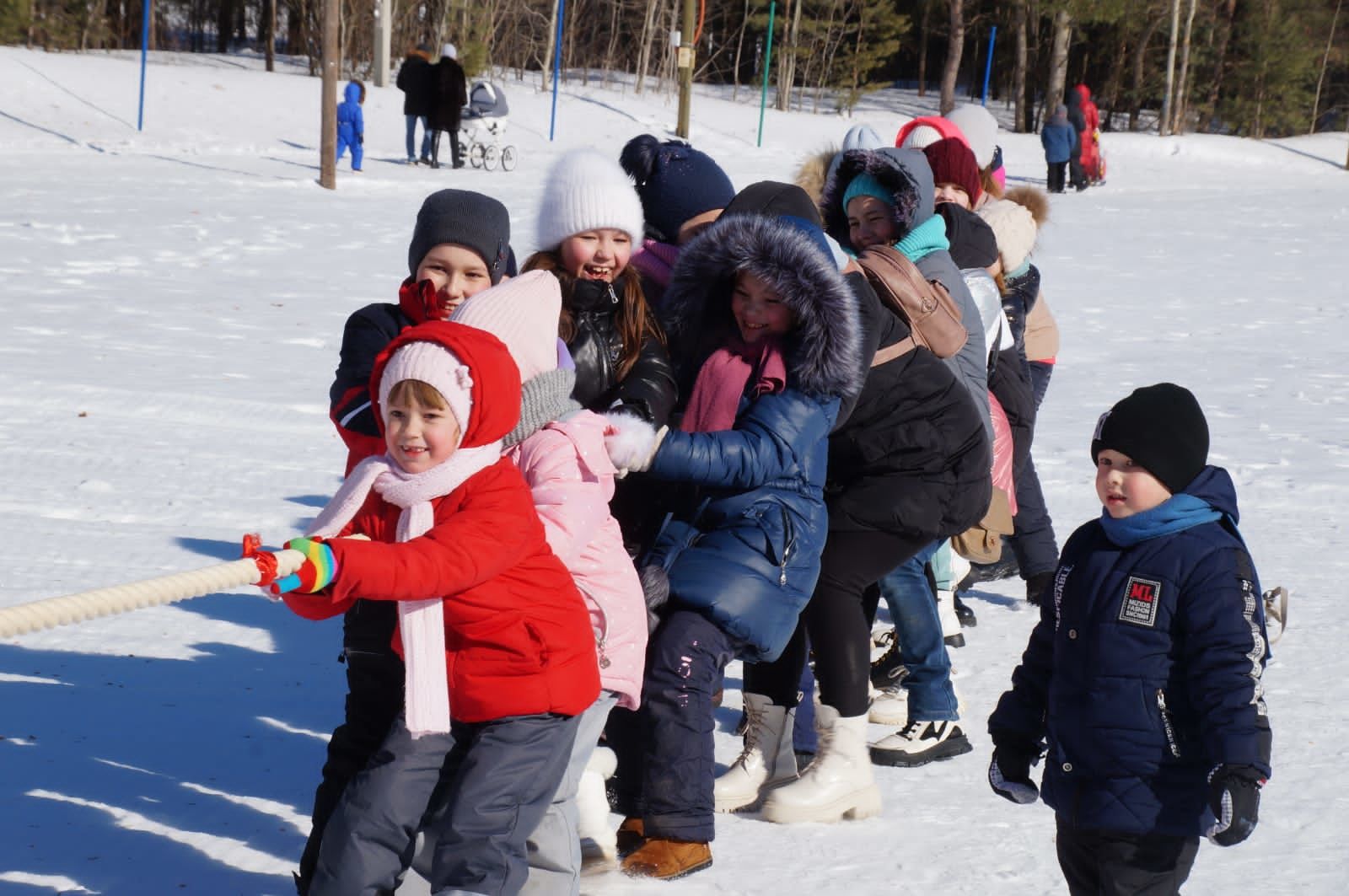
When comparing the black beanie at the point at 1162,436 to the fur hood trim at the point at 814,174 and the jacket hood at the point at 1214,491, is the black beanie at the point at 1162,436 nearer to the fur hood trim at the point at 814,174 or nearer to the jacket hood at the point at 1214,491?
the jacket hood at the point at 1214,491

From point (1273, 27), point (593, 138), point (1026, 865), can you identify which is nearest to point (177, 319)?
point (1026, 865)

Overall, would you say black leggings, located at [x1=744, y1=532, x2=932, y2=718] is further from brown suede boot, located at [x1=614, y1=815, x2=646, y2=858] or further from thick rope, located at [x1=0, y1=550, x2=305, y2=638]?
thick rope, located at [x1=0, y1=550, x2=305, y2=638]

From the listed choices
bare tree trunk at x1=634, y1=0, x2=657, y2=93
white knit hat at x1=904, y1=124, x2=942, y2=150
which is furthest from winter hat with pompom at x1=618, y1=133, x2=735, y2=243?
bare tree trunk at x1=634, y1=0, x2=657, y2=93

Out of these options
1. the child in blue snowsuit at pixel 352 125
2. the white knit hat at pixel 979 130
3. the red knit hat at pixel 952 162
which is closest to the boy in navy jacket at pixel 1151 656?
the red knit hat at pixel 952 162

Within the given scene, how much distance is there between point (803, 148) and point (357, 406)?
27.1 metres

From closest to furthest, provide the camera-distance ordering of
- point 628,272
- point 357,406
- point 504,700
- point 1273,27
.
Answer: point 504,700 → point 357,406 → point 628,272 → point 1273,27

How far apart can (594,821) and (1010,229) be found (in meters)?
2.84

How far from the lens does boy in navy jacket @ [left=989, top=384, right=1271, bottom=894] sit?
100 inches

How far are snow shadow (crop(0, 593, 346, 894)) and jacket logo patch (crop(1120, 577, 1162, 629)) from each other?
1842 mm

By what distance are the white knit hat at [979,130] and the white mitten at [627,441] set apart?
10.3ft

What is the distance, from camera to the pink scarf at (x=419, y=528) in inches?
101

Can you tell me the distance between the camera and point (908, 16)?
44656 millimetres

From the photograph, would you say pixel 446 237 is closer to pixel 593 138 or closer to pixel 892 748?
pixel 892 748

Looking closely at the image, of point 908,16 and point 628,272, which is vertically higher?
point 908,16
